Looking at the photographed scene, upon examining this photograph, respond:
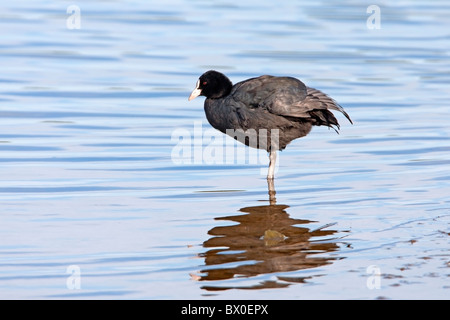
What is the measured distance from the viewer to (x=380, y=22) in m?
20.3

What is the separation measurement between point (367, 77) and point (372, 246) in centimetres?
883

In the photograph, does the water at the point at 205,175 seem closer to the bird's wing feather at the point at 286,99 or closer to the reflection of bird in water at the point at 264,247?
the reflection of bird in water at the point at 264,247

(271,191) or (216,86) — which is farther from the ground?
(216,86)

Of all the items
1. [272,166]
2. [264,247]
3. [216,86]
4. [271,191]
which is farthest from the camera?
[216,86]

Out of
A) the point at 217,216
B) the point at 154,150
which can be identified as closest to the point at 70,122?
the point at 154,150

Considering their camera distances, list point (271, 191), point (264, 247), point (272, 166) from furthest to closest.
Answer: point (272, 166) → point (271, 191) → point (264, 247)

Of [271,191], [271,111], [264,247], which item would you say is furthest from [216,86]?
[264,247]

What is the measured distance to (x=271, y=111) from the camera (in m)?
8.63

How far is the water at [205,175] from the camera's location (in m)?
5.90

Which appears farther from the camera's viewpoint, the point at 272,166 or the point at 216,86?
the point at 216,86

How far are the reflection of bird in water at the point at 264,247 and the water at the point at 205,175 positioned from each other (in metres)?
0.02

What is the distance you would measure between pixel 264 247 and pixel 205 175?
2653 mm

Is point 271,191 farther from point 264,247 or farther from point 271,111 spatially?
point 264,247

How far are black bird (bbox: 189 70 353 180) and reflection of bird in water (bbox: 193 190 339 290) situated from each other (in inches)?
41.2
